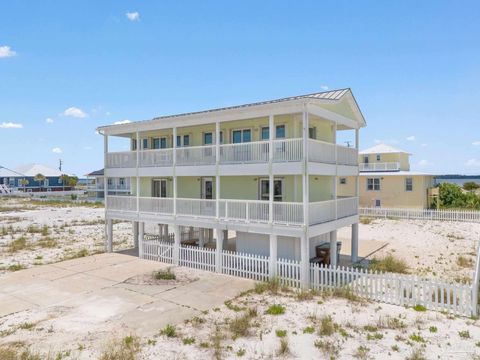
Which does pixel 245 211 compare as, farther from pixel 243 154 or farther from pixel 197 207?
pixel 197 207

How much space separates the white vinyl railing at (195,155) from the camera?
58.0 ft

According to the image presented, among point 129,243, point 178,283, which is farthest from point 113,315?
point 129,243

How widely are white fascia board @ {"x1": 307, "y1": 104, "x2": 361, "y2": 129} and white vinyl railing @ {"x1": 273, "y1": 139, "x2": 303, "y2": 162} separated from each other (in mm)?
1440

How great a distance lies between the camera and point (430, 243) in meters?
23.0

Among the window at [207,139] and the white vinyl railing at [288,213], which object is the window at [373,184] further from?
the white vinyl railing at [288,213]

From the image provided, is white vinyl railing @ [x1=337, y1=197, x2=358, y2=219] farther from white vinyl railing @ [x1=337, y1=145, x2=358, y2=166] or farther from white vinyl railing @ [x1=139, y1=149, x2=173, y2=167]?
white vinyl railing @ [x1=139, y1=149, x2=173, y2=167]

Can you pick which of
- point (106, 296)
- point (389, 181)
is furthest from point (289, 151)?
point (389, 181)

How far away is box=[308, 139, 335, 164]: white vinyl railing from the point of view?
1463 cm

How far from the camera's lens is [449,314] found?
429 inches

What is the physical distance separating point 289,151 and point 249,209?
10.6 feet

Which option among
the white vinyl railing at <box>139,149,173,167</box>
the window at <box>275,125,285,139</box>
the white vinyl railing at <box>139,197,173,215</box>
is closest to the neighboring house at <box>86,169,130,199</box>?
the white vinyl railing at <box>139,197,173,215</box>

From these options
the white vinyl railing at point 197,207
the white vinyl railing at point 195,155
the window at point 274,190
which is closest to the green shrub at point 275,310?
the window at point 274,190

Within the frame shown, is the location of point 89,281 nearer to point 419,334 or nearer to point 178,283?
point 178,283

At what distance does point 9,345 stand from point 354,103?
17.7 meters
